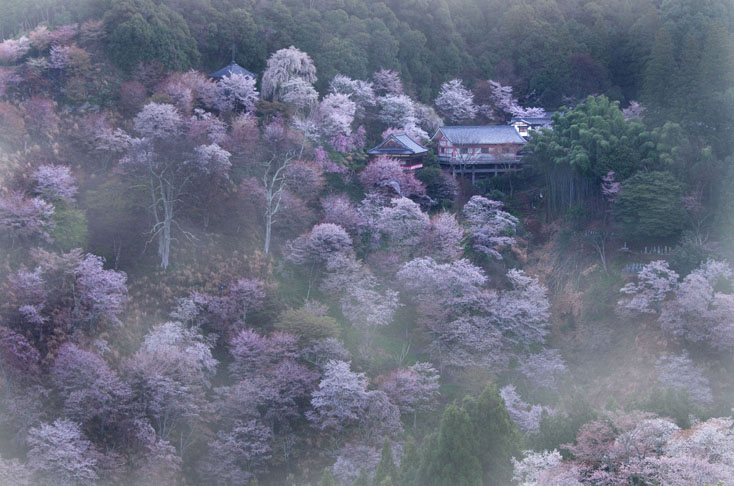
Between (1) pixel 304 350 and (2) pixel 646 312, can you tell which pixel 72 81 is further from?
(2) pixel 646 312

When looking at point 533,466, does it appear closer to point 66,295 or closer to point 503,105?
point 66,295

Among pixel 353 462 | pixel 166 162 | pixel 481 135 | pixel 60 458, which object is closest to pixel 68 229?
pixel 166 162

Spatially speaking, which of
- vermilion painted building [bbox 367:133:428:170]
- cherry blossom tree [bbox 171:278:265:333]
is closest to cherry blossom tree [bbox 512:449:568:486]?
cherry blossom tree [bbox 171:278:265:333]

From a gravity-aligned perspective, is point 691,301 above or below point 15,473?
below

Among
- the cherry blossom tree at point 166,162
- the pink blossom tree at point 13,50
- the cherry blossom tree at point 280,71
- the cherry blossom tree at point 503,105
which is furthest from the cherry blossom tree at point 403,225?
the pink blossom tree at point 13,50

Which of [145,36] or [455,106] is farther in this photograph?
[455,106]

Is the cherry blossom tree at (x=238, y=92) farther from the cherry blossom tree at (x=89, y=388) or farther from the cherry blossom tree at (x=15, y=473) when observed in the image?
the cherry blossom tree at (x=15, y=473)
